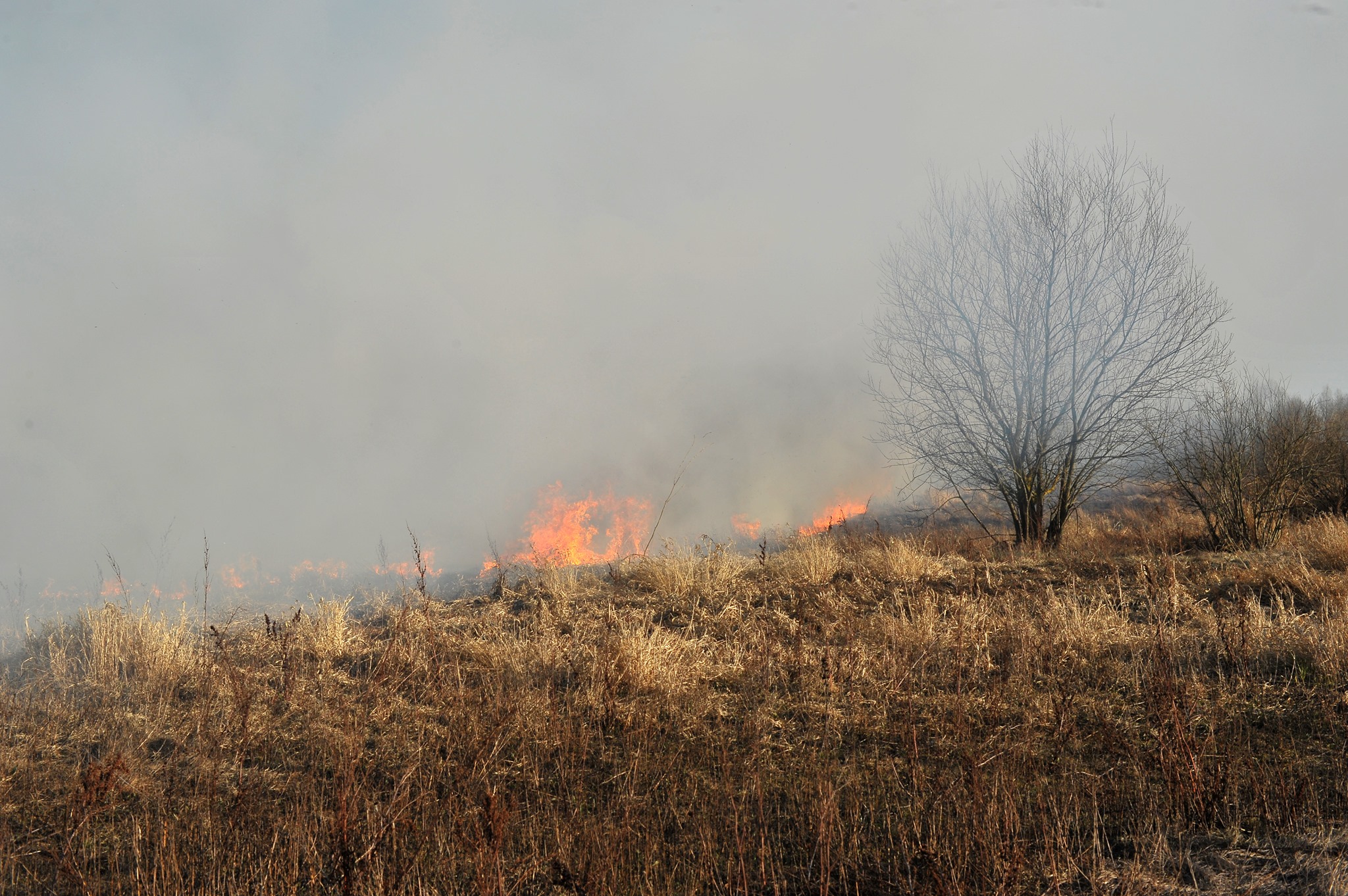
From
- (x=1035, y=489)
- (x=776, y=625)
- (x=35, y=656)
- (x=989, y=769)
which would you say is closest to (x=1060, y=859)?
(x=989, y=769)

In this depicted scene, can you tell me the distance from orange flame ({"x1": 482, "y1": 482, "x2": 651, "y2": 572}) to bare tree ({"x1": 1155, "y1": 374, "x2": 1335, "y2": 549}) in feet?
35.2

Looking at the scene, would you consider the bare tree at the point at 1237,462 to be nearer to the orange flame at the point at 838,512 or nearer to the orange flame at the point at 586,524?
the orange flame at the point at 838,512

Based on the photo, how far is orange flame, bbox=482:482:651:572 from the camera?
15.9 metres

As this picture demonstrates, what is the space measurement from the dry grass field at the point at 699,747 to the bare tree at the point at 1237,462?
17.5 feet

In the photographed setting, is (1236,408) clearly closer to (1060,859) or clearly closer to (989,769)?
(989,769)

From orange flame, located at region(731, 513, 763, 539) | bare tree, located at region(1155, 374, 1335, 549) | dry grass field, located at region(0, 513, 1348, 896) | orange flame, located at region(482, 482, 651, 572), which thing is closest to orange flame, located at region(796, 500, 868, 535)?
orange flame, located at region(731, 513, 763, 539)

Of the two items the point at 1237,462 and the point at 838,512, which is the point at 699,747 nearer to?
the point at 1237,462

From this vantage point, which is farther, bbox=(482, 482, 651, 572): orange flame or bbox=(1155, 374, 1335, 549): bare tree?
bbox=(482, 482, 651, 572): orange flame

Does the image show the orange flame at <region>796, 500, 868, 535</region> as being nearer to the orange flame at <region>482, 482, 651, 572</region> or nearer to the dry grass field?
the orange flame at <region>482, 482, 651, 572</region>

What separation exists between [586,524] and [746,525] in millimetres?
5734

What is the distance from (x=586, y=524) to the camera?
16.7 metres

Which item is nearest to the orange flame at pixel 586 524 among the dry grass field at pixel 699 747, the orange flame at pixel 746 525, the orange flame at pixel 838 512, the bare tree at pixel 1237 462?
the orange flame at pixel 746 525

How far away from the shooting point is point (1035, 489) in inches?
489

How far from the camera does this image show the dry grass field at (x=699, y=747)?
288 cm
